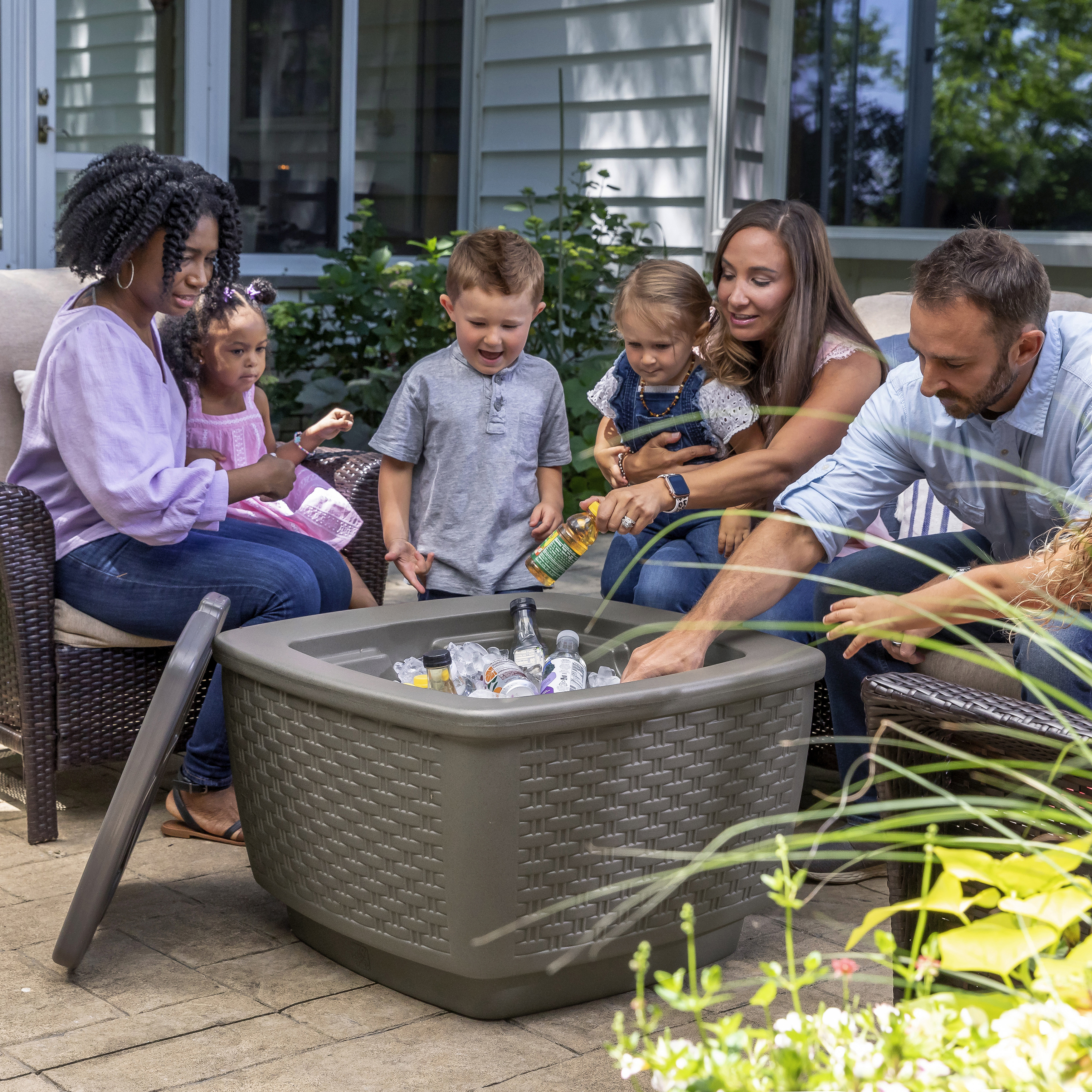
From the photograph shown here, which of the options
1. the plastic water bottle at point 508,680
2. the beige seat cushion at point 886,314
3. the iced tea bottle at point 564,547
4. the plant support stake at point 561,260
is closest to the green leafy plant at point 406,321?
the plant support stake at point 561,260

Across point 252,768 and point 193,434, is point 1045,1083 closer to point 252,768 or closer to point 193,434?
point 252,768

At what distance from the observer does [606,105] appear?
19.0ft

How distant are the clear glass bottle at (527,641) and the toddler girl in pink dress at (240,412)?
2.44 ft

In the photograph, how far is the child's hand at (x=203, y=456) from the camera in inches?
107

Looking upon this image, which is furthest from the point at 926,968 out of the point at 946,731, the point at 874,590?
the point at 874,590

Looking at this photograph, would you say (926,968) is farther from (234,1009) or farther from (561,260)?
(561,260)

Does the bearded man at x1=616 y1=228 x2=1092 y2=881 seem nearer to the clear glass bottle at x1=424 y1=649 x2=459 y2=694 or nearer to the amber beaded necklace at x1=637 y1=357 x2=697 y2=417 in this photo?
the clear glass bottle at x1=424 y1=649 x2=459 y2=694

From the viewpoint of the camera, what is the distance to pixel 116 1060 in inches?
64.5

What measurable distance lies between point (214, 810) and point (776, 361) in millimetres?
1416

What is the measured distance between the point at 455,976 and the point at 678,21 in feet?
15.4

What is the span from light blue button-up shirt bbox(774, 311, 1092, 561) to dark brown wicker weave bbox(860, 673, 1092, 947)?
67 cm

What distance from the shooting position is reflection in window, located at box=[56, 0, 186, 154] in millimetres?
4836

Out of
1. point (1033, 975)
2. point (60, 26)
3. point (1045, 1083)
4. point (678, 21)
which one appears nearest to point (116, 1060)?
point (1033, 975)

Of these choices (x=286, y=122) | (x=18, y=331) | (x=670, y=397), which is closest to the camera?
(x=670, y=397)
